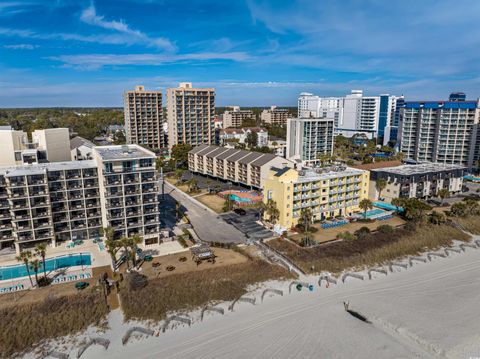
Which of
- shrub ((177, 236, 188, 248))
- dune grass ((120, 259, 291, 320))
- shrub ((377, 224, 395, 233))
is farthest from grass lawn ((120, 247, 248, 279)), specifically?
shrub ((377, 224, 395, 233))

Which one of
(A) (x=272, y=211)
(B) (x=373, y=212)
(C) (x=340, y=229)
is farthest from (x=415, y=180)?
(A) (x=272, y=211)

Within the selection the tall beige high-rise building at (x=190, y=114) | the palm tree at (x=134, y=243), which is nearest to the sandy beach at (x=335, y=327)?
the palm tree at (x=134, y=243)

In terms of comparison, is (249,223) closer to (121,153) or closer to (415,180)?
(121,153)

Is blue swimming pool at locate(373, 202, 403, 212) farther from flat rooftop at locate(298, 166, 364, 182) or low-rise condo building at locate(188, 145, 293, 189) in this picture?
low-rise condo building at locate(188, 145, 293, 189)

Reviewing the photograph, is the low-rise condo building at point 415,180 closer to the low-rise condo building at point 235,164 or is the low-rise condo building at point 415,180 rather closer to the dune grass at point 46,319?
the low-rise condo building at point 235,164

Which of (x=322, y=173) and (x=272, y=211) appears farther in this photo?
(x=322, y=173)

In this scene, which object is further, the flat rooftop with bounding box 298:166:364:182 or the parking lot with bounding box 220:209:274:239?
the flat rooftop with bounding box 298:166:364:182

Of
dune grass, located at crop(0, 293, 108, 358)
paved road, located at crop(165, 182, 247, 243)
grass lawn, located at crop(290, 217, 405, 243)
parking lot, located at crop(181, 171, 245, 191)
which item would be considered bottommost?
dune grass, located at crop(0, 293, 108, 358)
